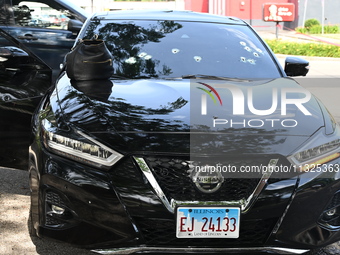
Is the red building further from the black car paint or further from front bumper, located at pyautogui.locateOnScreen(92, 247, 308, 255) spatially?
front bumper, located at pyautogui.locateOnScreen(92, 247, 308, 255)

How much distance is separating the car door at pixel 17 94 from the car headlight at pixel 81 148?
131 cm

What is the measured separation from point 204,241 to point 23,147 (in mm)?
2083

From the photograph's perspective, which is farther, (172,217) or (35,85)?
(35,85)

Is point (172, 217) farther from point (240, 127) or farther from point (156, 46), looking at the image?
point (156, 46)

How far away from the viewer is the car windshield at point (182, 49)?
4.94 meters

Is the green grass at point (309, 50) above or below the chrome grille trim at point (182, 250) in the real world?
below

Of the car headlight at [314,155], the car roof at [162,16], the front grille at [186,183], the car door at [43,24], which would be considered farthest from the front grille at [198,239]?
the car door at [43,24]

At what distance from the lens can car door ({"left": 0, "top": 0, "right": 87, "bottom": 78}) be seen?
309 inches

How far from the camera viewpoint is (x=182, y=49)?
17.0ft

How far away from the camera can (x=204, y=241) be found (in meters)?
3.50

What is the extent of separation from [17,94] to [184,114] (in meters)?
1.81

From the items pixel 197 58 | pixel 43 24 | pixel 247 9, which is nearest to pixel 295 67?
pixel 197 58


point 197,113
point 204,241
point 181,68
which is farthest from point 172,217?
point 181,68

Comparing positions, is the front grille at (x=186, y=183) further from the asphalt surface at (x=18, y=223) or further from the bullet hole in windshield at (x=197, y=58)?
the bullet hole in windshield at (x=197, y=58)
